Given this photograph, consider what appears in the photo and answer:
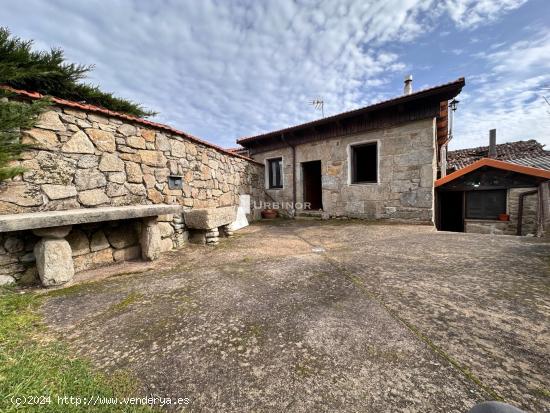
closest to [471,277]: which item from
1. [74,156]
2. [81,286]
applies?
[81,286]

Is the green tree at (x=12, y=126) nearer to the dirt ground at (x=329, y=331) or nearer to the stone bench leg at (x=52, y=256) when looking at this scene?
the stone bench leg at (x=52, y=256)

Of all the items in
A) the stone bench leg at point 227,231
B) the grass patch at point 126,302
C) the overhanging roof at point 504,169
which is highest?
the overhanging roof at point 504,169

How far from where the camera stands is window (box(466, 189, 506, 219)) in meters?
7.61

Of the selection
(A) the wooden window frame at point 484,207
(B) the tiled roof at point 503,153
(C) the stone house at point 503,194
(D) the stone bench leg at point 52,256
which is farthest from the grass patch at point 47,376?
(B) the tiled roof at point 503,153

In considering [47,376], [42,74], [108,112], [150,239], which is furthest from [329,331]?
[42,74]

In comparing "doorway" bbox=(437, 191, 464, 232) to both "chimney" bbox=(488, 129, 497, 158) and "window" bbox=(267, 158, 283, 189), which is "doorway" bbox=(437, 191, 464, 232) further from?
"window" bbox=(267, 158, 283, 189)

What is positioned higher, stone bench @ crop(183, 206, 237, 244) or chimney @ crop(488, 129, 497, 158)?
chimney @ crop(488, 129, 497, 158)

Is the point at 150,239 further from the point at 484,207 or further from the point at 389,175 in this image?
the point at 484,207

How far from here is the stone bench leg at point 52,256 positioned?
234 cm

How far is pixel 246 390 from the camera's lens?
3.62 ft

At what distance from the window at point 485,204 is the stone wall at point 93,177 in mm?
10108

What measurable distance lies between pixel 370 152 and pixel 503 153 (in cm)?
860

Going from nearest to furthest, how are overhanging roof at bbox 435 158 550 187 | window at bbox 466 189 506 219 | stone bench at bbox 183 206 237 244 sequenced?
1. stone bench at bbox 183 206 237 244
2. overhanging roof at bbox 435 158 550 187
3. window at bbox 466 189 506 219

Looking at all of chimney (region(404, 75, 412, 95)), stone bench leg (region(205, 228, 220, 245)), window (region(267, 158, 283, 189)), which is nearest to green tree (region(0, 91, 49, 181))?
stone bench leg (region(205, 228, 220, 245))
